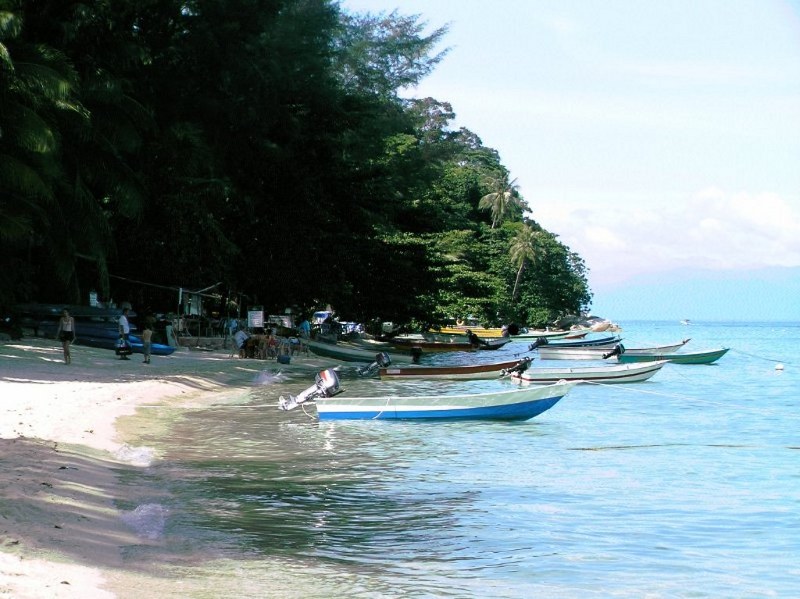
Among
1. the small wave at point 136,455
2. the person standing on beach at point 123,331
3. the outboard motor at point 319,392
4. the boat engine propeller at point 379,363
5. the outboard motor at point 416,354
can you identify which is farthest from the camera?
the outboard motor at point 416,354

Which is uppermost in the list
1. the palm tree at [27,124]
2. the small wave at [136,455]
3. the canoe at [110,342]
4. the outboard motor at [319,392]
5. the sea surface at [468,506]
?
the palm tree at [27,124]

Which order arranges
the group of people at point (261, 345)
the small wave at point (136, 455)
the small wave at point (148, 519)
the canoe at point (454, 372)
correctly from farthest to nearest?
1. the group of people at point (261, 345)
2. the canoe at point (454, 372)
3. the small wave at point (136, 455)
4. the small wave at point (148, 519)

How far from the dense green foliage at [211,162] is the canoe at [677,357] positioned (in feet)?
34.8

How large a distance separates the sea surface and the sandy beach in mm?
396

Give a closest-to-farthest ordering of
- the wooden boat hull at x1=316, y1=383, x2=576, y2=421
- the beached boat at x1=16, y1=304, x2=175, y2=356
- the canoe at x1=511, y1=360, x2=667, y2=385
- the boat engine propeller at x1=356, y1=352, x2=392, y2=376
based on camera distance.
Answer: the wooden boat hull at x1=316, y1=383, x2=576, y2=421, the canoe at x1=511, y1=360, x2=667, y2=385, the boat engine propeller at x1=356, y1=352, x2=392, y2=376, the beached boat at x1=16, y1=304, x2=175, y2=356

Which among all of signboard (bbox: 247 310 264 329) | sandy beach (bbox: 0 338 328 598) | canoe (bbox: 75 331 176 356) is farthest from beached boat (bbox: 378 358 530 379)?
signboard (bbox: 247 310 264 329)

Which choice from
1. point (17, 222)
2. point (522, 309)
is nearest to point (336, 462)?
point (17, 222)

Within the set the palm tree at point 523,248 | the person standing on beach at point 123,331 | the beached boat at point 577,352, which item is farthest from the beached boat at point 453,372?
the palm tree at point 523,248

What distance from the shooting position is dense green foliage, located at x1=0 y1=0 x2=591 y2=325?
2503 centimetres

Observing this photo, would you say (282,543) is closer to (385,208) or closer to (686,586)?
(686,586)

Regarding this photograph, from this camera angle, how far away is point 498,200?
80.3 m

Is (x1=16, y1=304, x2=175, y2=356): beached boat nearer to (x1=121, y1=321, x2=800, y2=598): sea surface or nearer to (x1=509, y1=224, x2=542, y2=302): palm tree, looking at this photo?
(x1=121, y1=321, x2=800, y2=598): sea surface

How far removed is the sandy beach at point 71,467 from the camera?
691 cm

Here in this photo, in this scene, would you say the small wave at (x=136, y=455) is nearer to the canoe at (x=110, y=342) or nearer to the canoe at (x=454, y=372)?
Answer: the canoe at (x=454, y=372)
